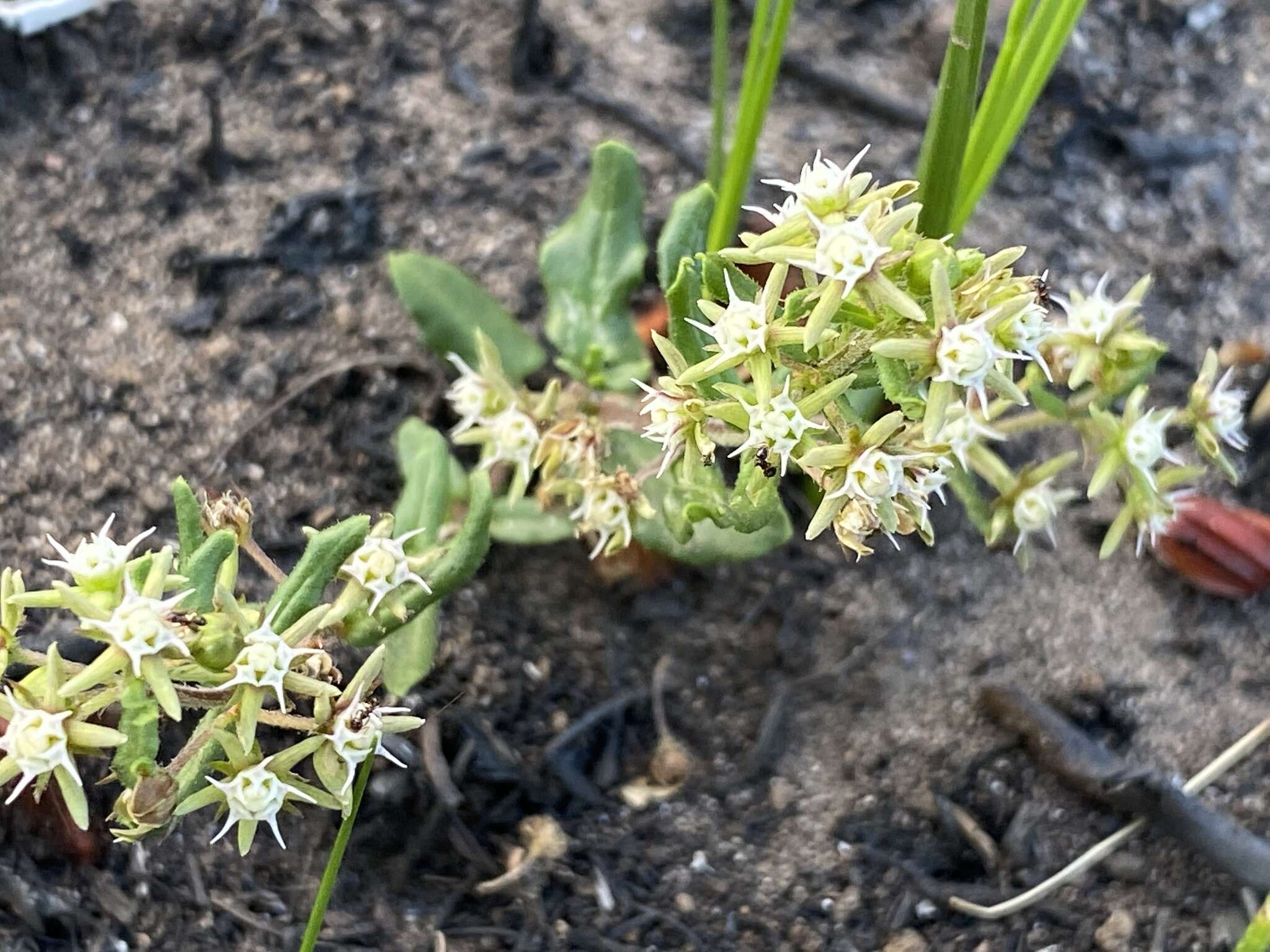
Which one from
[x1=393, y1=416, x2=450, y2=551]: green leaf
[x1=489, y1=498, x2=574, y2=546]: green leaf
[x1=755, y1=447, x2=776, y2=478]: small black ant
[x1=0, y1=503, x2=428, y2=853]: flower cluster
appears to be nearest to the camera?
[x1=0, y1=503, x2=428, y2=853]: flower cluster

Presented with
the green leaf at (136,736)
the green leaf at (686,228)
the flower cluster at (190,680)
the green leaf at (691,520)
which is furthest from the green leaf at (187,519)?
the green leaf at (686,228)

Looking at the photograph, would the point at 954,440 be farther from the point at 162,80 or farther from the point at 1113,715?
the point at 162,80

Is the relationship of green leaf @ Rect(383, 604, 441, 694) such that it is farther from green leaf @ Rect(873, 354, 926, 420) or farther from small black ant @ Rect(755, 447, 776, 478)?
green leaf @ Rect(873, 354, 926, 420)

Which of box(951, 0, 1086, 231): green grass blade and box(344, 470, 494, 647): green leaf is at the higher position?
box(951, 0, 1086, 231): green grass blade

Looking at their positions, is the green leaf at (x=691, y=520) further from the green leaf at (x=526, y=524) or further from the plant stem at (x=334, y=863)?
the plant stem at (x=334, y=863)

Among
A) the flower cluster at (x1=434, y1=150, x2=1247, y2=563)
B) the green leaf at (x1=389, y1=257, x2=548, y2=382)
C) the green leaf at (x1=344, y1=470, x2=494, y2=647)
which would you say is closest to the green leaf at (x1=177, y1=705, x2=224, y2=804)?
the green leaf at (x1=344, y1=470, x2=494, y2=647)

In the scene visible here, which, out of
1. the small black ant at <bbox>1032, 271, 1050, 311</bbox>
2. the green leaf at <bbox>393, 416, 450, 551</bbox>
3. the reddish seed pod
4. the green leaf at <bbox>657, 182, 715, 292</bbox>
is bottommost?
the reddish seed pod

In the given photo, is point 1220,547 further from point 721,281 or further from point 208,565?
point 208,565

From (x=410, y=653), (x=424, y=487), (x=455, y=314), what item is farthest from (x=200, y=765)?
(x=455, y=314)
